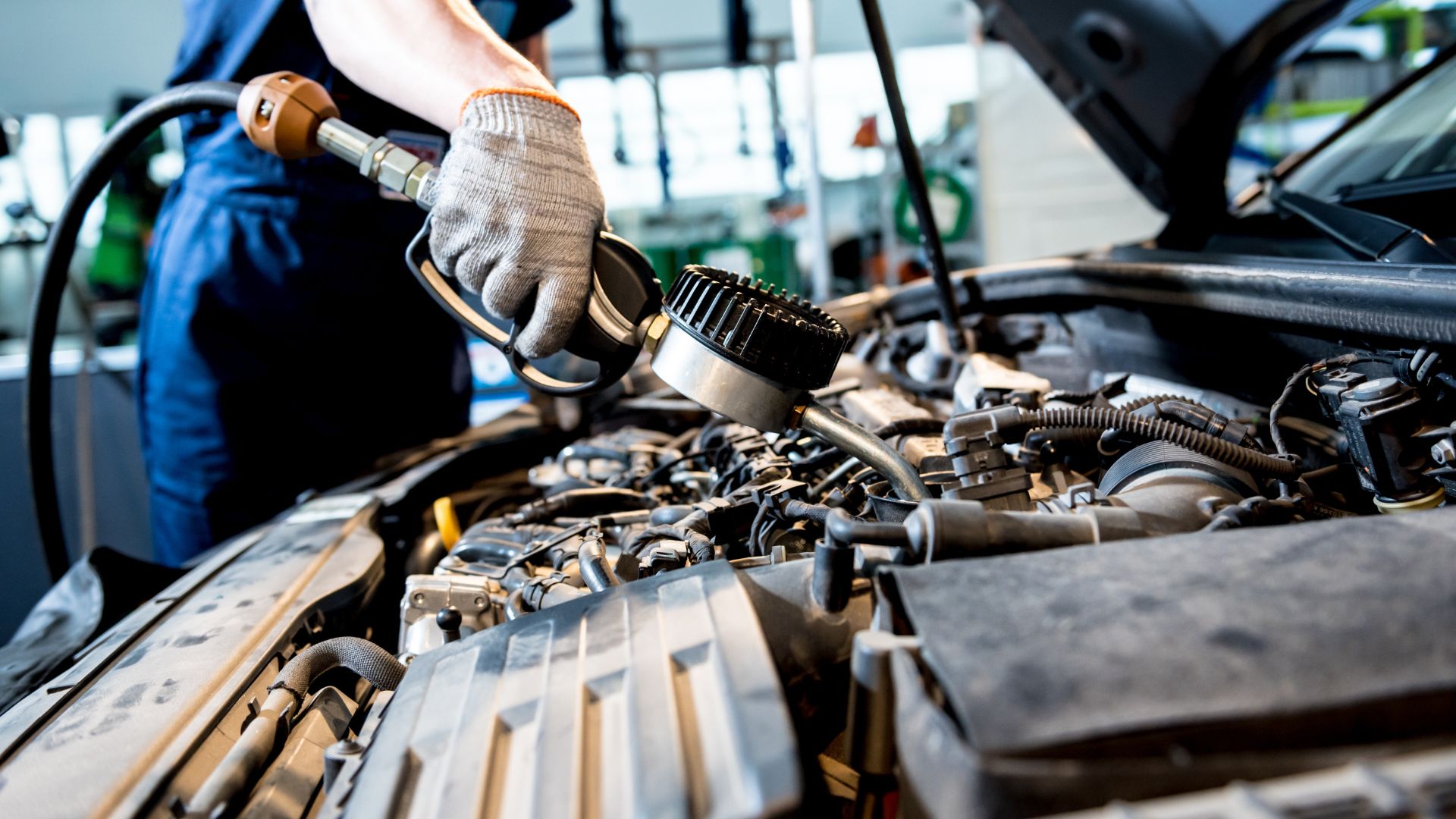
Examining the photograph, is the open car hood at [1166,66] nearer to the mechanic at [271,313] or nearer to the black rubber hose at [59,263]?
the mechanic at [271,313]

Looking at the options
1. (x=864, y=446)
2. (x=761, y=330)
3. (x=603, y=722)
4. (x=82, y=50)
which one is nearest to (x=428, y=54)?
(x=761, y=330)

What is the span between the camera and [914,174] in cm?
136

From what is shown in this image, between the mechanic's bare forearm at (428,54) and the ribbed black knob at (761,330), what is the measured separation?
13.4 inches

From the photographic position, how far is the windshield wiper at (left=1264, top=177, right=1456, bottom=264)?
92cm

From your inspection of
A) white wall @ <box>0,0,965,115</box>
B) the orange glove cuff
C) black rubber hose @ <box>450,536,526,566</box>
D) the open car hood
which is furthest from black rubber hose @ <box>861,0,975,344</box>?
white wall @ <box>0,0,965,115</box>

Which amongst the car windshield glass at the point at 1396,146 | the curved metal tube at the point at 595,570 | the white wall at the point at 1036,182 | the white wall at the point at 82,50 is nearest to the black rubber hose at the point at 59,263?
the curved metal tube at the point at 595,570

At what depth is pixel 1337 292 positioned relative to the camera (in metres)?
0.82

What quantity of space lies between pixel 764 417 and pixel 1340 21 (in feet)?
4.46

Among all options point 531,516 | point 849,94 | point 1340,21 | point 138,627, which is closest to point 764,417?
point 531,516

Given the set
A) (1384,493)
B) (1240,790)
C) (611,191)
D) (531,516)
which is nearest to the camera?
(1240,790)

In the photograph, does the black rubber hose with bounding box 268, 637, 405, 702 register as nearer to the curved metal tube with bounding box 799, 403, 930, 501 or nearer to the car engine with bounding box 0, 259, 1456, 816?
the car engine with bounding box 0, 259, 1456, 816

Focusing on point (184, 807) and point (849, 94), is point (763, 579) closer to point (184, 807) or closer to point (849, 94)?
point (184, 807)

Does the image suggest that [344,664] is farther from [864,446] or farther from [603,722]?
[864,446]

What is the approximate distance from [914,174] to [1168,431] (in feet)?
2.41
